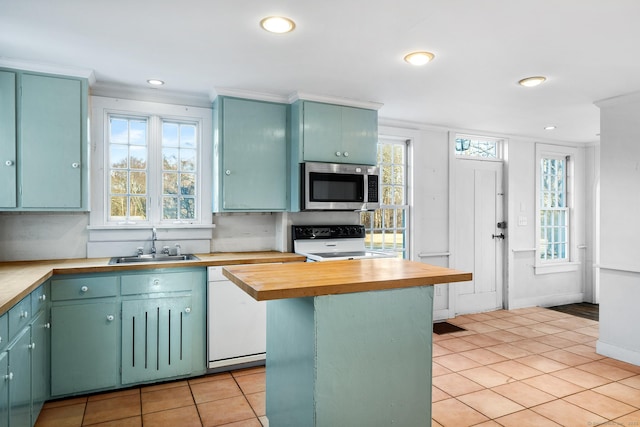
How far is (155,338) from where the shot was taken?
9.94 ft

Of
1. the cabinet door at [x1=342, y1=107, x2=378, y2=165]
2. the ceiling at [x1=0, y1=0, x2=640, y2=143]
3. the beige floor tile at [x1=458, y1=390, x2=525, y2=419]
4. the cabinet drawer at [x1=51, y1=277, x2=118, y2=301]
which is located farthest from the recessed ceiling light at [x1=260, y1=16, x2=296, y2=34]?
the beige floor tile at [x1=458, y1=390, x2=525, y2=419]

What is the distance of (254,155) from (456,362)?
8.33ft

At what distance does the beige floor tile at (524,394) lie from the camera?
9.28 ft

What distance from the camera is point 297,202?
3.62 meters

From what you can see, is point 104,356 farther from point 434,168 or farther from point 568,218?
point 568,218

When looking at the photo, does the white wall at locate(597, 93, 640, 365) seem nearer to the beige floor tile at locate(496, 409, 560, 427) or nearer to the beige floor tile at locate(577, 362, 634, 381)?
the beige floor tile at locate(577, 362, 634, 381)

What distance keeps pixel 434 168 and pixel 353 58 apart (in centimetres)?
242

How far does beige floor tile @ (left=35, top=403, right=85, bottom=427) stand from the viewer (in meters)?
2.48

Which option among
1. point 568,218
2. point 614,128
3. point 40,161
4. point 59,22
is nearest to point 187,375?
point 40,161

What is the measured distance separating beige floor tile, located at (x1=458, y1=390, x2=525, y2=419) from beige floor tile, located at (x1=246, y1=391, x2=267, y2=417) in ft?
4.51

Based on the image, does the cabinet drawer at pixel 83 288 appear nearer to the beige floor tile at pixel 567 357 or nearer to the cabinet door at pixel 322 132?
the cabinet door at pixel 322 132

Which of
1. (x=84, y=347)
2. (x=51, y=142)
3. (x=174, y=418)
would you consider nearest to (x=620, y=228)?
(x=174, y=418)

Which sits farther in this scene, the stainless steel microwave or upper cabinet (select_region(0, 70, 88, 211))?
the stainless steel microwave

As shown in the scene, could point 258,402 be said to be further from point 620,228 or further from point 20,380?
point 620,228
